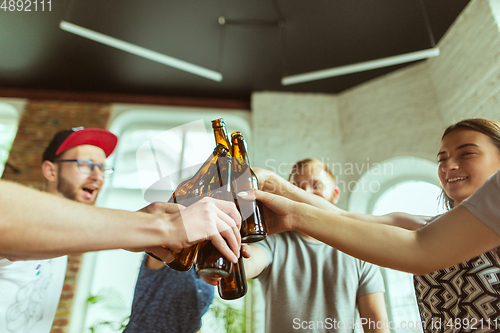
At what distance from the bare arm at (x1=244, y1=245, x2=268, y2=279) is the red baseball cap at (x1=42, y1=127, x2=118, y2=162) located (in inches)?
42.2

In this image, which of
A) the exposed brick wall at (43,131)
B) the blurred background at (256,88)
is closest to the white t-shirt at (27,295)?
the blurred background at (256,88)

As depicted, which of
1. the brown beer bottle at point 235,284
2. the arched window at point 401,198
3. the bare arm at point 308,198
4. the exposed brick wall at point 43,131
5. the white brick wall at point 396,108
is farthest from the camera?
the exposed brick wall at point 43,131

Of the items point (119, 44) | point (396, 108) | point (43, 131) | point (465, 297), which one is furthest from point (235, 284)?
point (43, 131)

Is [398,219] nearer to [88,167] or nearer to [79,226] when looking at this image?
[79,226]

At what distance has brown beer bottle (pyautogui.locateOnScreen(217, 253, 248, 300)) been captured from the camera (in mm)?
809

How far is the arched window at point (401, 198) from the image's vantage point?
9.16ft

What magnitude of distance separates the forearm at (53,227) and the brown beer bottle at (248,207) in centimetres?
27

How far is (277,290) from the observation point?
113 cm

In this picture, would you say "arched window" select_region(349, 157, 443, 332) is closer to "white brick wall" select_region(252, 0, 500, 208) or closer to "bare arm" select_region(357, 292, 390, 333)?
"white brick wall" select_region(252, 0, 500, 208)

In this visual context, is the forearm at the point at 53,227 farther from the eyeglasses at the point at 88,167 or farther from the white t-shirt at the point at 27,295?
the eyeglasses at the point at 88,167

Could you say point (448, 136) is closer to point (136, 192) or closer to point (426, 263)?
point (426, 263)

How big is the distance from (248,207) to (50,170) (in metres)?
1.45

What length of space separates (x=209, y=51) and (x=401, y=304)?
3.06 m

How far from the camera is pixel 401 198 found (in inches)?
126
